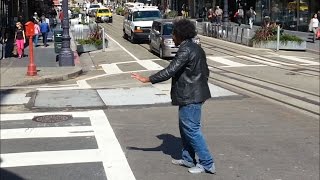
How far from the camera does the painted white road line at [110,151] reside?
6129mm

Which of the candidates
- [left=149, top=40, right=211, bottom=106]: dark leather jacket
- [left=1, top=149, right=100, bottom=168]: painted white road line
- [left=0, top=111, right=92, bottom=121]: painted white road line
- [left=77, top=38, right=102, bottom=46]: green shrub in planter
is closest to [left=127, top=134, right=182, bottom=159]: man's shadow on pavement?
[left=1, top=149, right=100, bottom=168]: painted white road line

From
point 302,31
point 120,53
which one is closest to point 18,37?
point 120,53

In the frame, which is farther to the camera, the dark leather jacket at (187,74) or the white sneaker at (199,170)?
the white sneaker at (199,170)

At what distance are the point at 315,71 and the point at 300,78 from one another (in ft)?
7.55

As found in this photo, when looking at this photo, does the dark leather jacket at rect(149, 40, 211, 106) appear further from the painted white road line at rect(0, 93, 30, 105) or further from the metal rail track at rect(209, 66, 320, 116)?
the painted white road line at rect(0, 93, 30, 105)

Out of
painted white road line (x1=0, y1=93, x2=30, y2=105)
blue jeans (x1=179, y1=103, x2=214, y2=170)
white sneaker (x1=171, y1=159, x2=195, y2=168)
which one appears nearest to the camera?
blue jeans (x1=179, y1=103, x2=214, y2=170)

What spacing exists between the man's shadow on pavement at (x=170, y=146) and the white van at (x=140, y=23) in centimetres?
2339

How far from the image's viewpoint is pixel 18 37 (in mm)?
21750

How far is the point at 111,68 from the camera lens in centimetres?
2016

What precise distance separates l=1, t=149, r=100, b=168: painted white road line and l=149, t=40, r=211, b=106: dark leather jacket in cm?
154

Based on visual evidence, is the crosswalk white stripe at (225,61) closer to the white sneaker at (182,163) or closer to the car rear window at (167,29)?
the car rear window at (167,29)

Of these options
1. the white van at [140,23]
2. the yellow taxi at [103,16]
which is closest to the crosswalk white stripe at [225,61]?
the white van at [140,23]

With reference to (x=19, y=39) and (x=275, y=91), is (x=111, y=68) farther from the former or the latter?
(x=275, y=91)

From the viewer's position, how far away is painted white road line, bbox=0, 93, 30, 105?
11609 millimetres
